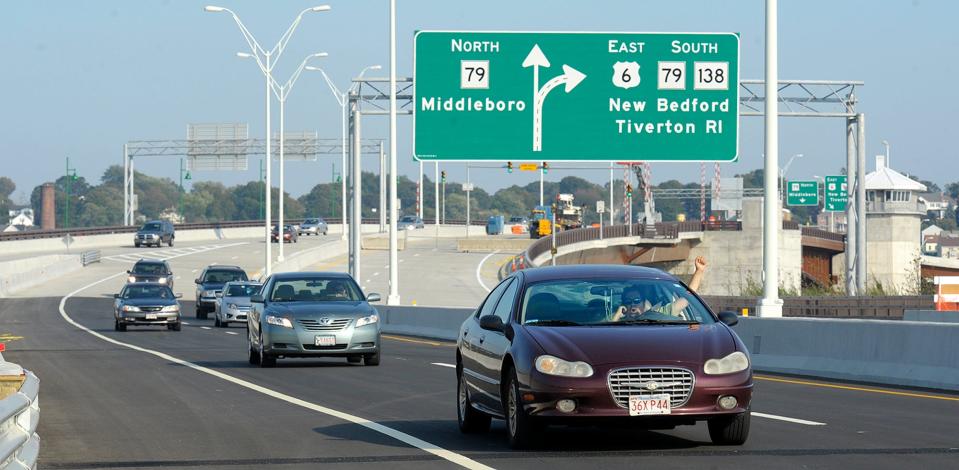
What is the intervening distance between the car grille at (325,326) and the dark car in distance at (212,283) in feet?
91.8

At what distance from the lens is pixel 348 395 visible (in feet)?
59.0

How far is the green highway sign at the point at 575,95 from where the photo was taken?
39781 mm

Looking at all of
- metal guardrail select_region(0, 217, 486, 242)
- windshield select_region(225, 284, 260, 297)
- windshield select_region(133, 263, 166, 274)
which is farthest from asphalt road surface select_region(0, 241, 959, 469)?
metal guardrail select_region(0, 217, 486, 242)

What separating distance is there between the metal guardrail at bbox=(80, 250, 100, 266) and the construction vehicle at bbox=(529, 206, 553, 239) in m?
37.0

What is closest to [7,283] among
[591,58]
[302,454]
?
[591,58]

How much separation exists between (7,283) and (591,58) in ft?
138

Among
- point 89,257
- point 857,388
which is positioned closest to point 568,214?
point 89,257

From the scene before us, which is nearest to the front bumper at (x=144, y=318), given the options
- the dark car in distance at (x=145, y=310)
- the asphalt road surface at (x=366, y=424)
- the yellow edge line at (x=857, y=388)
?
the dark car in distance at (x=145, y=310)

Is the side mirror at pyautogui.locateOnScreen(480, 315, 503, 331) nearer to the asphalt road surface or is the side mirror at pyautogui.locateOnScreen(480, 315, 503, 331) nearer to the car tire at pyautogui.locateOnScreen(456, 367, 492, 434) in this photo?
the asphalt road surface

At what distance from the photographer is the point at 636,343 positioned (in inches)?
435

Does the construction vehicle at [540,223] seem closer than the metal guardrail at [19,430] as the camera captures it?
No

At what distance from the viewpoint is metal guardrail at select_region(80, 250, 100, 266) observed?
92.8 metres

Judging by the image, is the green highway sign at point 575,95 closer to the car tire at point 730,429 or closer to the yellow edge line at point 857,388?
the yellow edge line at point 857,388

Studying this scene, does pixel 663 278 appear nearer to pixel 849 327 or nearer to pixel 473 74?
pixel 849 327
